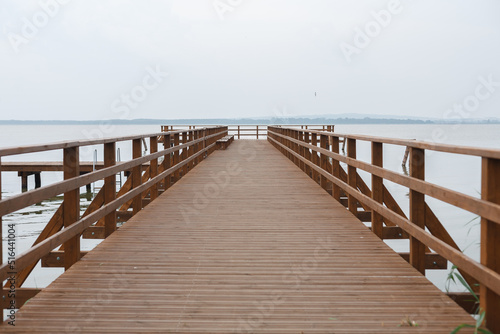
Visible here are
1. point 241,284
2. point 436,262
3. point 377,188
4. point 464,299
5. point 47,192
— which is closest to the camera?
point 47,192

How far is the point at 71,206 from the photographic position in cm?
441

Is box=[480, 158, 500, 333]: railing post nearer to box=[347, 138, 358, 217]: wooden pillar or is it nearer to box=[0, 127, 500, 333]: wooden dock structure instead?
box=[0, 127, 500, 333]: wooden dock structure

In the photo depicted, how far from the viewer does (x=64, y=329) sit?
3043 mm

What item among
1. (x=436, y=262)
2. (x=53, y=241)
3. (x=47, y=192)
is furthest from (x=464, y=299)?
(x=47, y=192)

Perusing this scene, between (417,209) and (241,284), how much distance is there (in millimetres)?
1620

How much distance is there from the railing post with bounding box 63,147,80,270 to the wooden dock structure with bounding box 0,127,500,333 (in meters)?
0.01

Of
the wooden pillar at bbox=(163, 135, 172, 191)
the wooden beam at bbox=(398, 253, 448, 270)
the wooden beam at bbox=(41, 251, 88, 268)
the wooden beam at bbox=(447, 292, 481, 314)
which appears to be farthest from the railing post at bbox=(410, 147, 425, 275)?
the wooden pillar at bbox=(163, 135, 172, 191)

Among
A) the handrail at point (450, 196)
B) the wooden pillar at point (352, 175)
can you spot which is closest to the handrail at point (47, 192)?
the handrail at point (450, 196)

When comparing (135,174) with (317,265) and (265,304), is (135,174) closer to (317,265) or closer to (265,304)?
(317,265)

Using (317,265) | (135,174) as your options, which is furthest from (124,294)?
(135,174)

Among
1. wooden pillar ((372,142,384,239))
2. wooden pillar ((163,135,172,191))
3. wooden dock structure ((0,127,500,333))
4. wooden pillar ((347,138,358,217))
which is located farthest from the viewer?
wooden pillar ((163,135,172,191))

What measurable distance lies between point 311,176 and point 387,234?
20.4ft

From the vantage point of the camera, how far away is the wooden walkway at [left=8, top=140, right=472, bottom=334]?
3137mm

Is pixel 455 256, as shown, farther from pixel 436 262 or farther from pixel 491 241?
pixel 436 262
